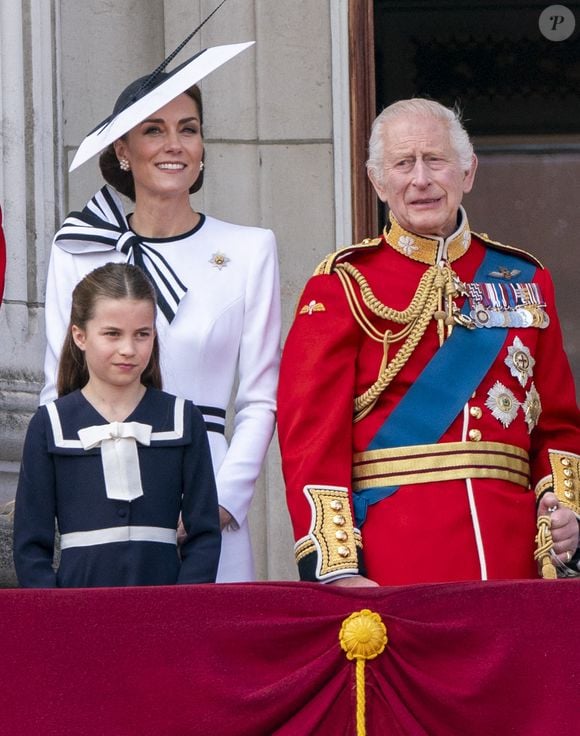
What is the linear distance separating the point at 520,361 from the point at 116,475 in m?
0.87

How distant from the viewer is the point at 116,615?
3318 mm

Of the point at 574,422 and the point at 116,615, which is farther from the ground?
the point at 574,422

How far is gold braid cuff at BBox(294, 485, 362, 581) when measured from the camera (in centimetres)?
368

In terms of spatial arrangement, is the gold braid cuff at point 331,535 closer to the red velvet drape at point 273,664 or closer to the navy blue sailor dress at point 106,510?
the navy blue sailor dress at point 106,510

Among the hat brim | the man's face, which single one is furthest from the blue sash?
the hat brim

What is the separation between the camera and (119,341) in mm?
3734

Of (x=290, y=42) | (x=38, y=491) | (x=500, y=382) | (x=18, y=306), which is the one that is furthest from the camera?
(x=290, y=42)

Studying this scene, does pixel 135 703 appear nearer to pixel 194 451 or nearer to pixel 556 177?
pixel 194 451

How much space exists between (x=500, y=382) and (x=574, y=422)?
20 centimetres

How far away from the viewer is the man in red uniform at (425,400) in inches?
150

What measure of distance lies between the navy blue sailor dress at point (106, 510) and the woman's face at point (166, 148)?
26.2 inches

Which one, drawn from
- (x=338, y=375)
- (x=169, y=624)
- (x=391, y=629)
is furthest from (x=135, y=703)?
(x=338, y=375)

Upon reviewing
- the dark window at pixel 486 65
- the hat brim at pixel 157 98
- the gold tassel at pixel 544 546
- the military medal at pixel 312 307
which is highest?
the dark window at pixel 486 65

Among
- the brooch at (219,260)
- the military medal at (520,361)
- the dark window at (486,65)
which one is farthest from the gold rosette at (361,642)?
the dark window at (486,65)
